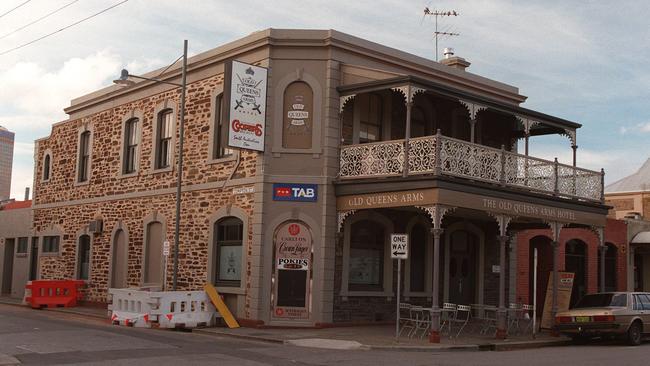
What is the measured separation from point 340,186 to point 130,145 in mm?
9906

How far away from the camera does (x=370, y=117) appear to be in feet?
70.1

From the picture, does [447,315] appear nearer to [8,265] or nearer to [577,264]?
[577,264]

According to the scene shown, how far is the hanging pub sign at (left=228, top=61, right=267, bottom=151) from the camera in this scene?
771 inches

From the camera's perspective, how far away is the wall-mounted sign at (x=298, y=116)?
20344 millimetres

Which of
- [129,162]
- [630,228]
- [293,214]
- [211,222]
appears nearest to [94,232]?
[129,162]

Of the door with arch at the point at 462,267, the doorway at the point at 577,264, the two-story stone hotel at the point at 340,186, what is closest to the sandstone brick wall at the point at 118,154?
the two-story stone hotel at the point at 340,186

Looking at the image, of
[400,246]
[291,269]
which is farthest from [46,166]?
[400,246]

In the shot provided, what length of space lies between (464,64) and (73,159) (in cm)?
1576

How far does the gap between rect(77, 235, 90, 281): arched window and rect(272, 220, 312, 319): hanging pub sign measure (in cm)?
1125

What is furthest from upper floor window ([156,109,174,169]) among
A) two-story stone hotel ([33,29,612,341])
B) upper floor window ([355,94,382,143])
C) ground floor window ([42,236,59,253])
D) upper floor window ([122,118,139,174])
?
ground floor window ([42,236,59,253])

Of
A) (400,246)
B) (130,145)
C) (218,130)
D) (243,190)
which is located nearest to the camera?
(400,246)

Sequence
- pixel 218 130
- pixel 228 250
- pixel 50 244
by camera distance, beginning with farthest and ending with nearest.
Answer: pixel 50 244 < pixel 218 130 < pixel 228 250

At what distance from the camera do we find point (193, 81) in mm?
23359

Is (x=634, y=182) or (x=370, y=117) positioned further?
(x=634, y=182)
